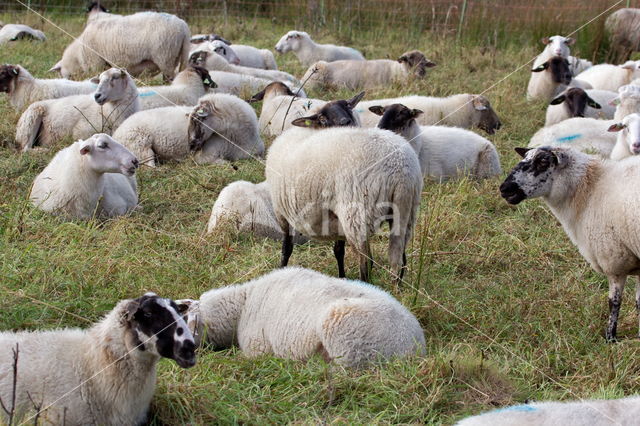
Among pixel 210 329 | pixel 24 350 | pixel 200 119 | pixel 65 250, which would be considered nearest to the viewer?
pixel 24 350

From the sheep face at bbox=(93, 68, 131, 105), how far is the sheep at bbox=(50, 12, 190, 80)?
246 cm

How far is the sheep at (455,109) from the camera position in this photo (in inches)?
384

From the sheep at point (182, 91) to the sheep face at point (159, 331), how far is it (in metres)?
5.94

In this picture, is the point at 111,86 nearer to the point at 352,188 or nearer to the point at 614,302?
the point at 352,188

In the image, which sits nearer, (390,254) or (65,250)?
(390,254)

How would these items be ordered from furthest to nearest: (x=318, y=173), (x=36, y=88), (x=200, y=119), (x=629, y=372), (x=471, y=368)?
(x=36, y=88) → (x=200, y=119) → (x=318, y=173) → (x=629, y=372) → (x=471, y=368)

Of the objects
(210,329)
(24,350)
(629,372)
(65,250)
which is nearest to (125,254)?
(65,250)

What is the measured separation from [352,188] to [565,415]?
2.64 meters

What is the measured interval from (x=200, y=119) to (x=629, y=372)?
16.8 ft

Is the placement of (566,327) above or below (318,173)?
below

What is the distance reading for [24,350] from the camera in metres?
3.83

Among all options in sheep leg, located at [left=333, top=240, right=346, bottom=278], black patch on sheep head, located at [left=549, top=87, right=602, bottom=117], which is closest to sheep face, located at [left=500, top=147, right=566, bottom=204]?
sheep leg, located at [left=333, top=240, right=346, bottom=278]

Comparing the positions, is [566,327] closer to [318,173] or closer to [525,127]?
[318,173]

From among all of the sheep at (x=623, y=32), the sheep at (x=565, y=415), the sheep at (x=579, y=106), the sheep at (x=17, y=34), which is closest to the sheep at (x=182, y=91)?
the sheep at (x=579, y=106)
